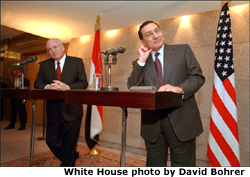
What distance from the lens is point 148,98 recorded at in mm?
943

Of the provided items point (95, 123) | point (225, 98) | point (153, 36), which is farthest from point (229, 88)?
point (95, 123)

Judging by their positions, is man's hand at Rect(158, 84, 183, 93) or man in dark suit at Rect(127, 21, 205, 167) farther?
man in dark suit at Rect(127, 21, 205, 167)

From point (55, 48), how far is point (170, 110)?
1.85 meters

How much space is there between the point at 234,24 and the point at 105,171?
10.7 ft

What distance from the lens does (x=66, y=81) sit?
2623 millimetres

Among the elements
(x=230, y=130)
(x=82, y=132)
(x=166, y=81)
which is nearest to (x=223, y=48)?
(x=230, y=130)

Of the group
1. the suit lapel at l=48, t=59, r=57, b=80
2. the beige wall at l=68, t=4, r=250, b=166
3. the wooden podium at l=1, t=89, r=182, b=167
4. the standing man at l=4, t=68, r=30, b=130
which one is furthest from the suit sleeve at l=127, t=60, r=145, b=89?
the standing man at l=4, t=68, r=30, b=130

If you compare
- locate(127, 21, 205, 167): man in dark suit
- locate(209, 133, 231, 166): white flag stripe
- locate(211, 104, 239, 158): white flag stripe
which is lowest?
locate(209, 133, 231, 166): white flag stripe

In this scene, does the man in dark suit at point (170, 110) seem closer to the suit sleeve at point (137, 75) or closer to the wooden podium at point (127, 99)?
the suit sleeve at point (137, 75)

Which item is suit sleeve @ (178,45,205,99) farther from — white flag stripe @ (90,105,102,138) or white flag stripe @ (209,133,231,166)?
white flag stripe @ (90,105,102,138)

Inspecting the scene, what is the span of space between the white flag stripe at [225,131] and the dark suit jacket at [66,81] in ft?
6.32

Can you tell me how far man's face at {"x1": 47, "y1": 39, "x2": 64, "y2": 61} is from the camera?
8.39 feet

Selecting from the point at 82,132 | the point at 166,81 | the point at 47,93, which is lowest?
the point at 82,132

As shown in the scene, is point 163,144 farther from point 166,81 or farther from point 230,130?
point 230,130
